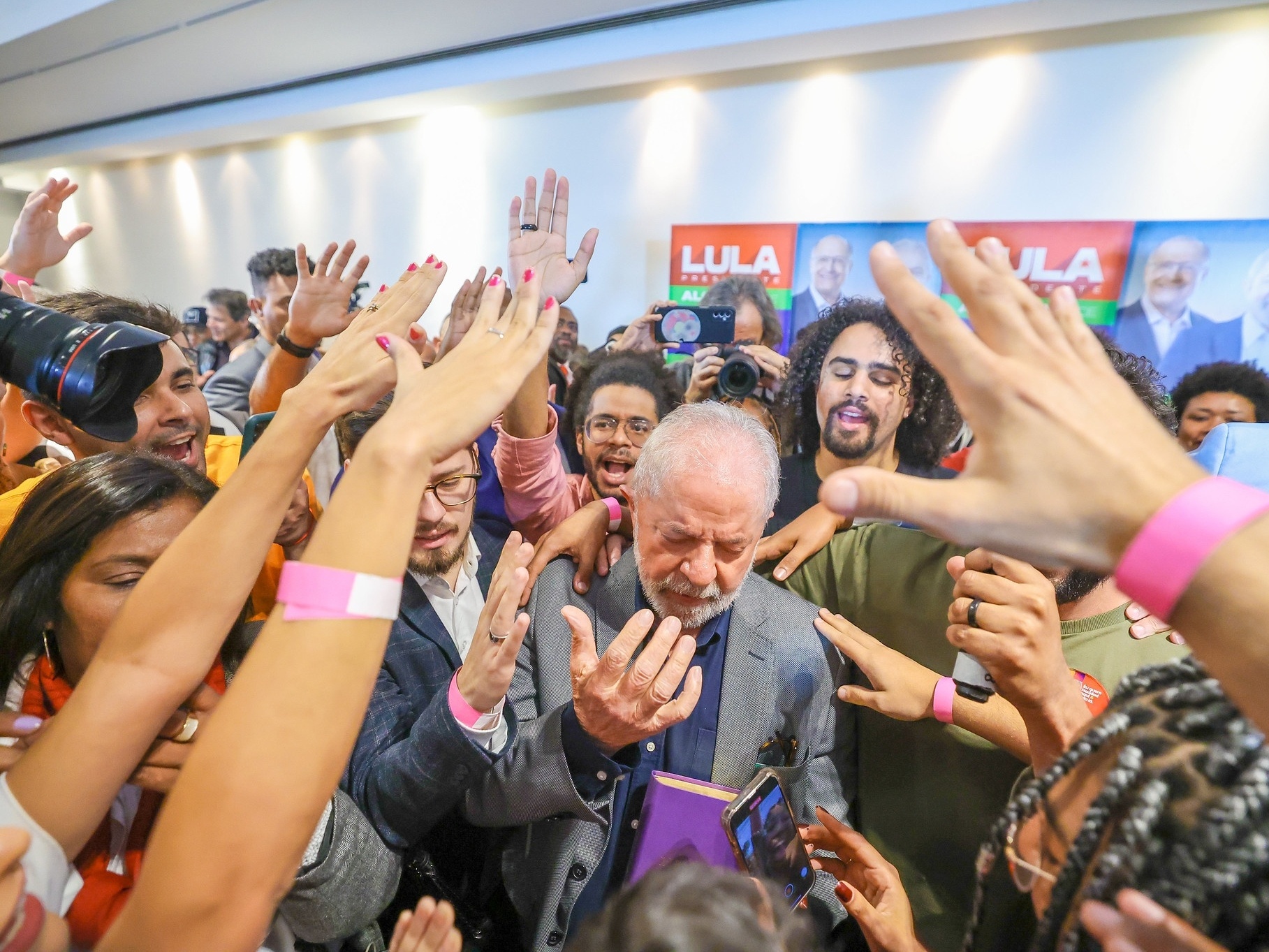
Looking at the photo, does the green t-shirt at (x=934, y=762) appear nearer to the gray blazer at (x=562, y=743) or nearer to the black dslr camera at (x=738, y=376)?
the gray blazer at (x=562, y=743)

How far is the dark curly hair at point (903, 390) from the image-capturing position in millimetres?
2363

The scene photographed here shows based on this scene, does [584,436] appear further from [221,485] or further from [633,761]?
[633,761]

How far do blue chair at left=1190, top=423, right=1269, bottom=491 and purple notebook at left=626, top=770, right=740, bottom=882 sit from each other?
1358mm

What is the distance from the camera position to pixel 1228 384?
3.14 metres

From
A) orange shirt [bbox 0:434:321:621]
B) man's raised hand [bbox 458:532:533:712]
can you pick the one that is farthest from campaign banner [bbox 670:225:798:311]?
man's raised hand [bbox 458:532:533:712]

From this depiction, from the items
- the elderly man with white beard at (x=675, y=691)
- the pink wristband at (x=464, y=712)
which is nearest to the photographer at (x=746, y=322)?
the elderly man with white beard at (x=675, y=691)

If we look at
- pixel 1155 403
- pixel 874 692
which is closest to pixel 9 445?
pixel 874 692

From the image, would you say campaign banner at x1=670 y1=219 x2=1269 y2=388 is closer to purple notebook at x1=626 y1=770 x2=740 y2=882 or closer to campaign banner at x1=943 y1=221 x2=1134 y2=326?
campaign banner at x1=943 y1=221 x2=1134 y2=326

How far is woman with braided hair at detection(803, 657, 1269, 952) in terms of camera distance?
1.67 feet

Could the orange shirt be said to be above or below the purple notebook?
above

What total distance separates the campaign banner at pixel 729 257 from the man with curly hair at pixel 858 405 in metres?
1.82

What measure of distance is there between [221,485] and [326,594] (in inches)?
36.9

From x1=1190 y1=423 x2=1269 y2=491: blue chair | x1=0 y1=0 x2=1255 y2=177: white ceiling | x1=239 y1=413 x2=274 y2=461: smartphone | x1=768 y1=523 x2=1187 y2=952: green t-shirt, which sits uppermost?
x1=0 y1=0 x2=1255 y2=177: white ceiling

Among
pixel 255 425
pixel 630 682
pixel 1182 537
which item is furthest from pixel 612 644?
pixel 255 425
